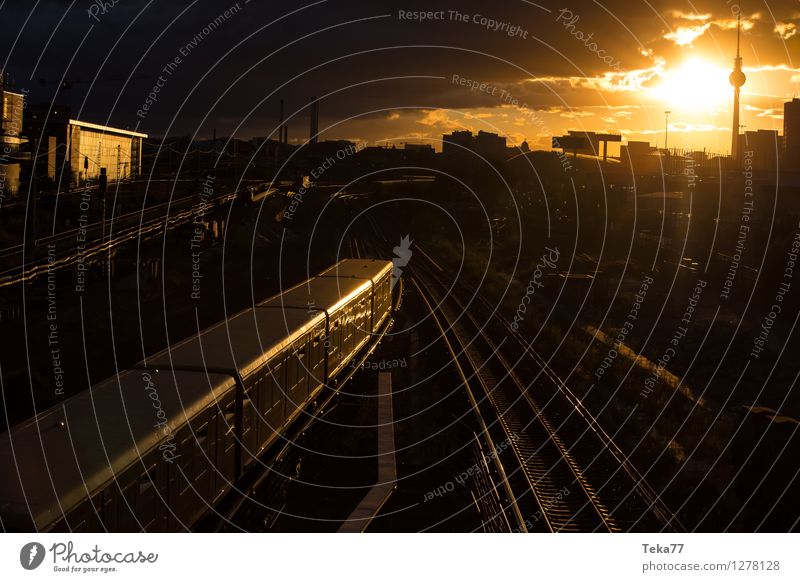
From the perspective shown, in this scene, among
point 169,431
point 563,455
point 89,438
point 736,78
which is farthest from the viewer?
point 736,78

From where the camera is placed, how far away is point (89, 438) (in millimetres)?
7840

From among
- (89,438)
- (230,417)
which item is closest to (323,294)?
(230,417)

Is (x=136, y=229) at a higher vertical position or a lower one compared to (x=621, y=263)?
higher

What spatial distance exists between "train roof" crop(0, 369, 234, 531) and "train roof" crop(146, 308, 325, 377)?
2.16ft

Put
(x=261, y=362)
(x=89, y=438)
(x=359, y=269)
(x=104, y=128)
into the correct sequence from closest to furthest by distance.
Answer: (x=89, y=438) < (x=261, y=362) < (x=359, y=269) < (x=104, y=128)

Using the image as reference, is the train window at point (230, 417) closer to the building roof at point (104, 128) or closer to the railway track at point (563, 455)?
the railway track at point (563, 455)

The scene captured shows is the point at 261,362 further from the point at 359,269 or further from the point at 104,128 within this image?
the point at 104,128

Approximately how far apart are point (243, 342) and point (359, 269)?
1152 centimetres

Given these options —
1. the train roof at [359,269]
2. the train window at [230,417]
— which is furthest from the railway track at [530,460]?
the train window at [230,417]

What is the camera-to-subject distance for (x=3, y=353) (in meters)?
19.5

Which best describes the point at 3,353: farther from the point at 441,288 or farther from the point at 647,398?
the point at 441,288

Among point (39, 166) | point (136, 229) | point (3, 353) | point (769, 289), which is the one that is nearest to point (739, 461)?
point (3, 353)

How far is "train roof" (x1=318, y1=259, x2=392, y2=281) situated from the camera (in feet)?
73.5
